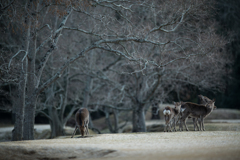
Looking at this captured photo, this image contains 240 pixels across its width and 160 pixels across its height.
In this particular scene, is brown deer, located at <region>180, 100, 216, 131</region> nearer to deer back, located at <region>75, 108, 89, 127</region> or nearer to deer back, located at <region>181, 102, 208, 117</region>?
deer back, located at <region>181, 102, 208, 117</region>

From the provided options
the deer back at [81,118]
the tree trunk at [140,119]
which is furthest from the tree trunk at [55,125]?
the deer back at [81,118]

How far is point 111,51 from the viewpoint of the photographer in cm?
1291

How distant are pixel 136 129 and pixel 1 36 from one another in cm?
1044

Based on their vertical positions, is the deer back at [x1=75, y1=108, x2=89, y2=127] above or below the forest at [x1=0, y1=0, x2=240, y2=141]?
below

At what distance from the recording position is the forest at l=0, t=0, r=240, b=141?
12.6 meters

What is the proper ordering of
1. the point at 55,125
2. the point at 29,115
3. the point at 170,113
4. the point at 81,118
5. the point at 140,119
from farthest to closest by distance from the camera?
the point at 55,125 → the point at 140,119 → the point at 170,113 → the point at 29,115 → the point at 81,118

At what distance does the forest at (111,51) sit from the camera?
1256cm

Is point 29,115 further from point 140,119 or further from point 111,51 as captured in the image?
point 140,119

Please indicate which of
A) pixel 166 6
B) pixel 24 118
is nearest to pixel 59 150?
pixel 24 118

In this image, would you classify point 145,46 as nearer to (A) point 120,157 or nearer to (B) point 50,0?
(B) point 50,0

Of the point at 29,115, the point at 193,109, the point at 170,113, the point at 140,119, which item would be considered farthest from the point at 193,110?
the point at 29,115

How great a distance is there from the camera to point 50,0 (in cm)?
1148

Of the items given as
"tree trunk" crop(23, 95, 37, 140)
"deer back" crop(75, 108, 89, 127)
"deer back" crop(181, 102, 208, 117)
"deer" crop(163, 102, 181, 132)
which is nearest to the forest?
"tree trunk" crop(23, 95, 37, 140)

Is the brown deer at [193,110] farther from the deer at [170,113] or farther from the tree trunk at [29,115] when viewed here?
the tree trunk at [29,115]
